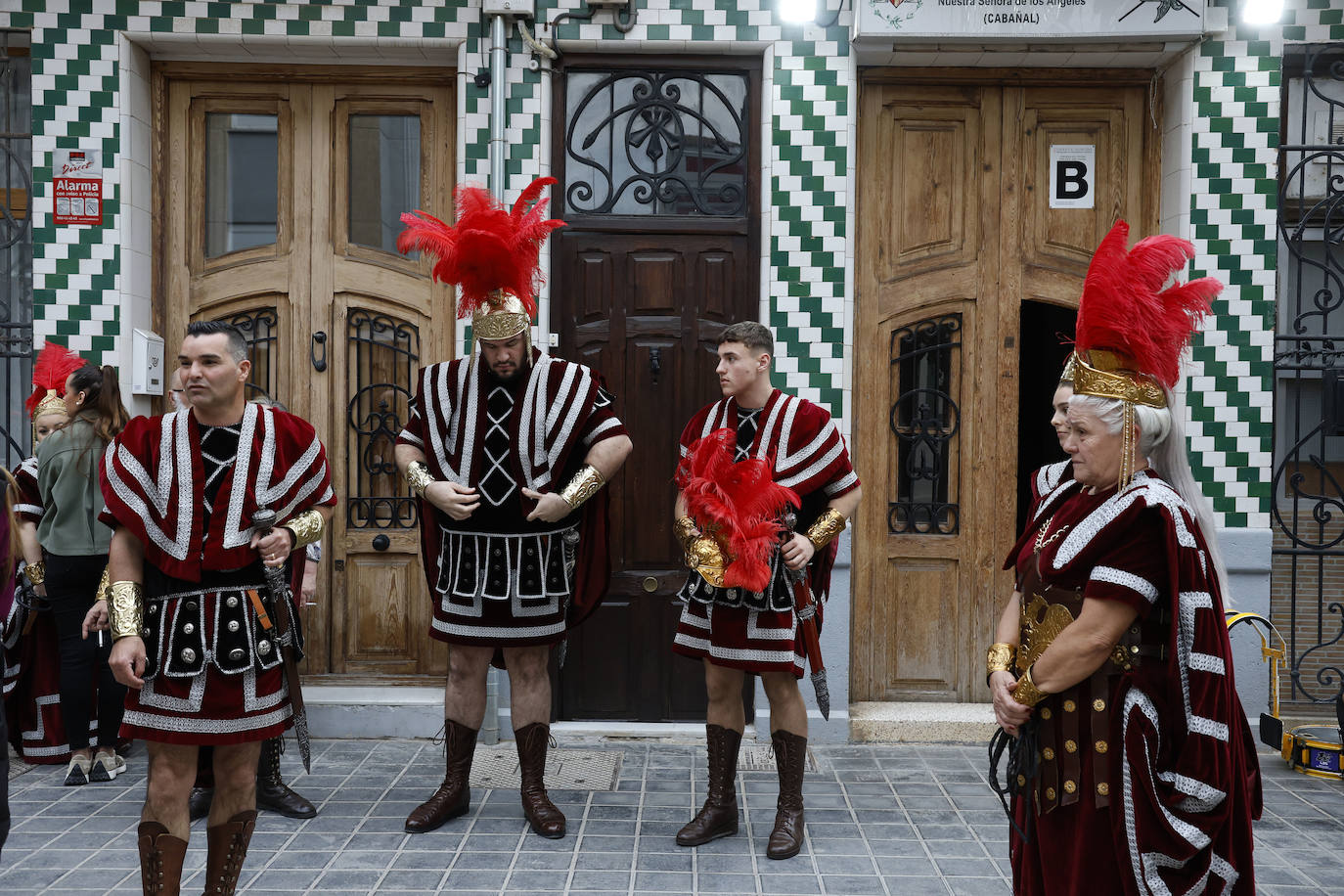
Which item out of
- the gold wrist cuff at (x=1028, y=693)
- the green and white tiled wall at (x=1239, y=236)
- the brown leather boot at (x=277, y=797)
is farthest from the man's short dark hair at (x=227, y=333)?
the green and white tiled wall at (x=1239, y=236)

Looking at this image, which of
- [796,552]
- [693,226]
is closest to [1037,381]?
[693,226]

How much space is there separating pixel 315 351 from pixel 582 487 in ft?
7.35

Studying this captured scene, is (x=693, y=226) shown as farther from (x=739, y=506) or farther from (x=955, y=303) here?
(x=739, y=506)

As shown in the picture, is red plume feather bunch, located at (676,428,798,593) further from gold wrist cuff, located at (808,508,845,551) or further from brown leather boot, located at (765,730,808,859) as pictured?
brown leather boot, located at (765,730,808,859)

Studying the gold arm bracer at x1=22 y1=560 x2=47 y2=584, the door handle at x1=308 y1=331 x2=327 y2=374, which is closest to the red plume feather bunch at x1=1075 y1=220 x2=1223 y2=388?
A: the door handle at x1=308 y1=331 x2=327 y2=374

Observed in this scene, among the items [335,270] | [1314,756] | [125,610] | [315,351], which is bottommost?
[1314,756]

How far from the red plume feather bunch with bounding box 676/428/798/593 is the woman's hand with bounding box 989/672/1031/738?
4.00ft

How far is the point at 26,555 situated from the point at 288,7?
2.91 meters

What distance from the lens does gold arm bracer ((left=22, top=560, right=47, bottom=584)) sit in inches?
195

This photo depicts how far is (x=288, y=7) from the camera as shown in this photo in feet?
17.9

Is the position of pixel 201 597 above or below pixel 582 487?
below

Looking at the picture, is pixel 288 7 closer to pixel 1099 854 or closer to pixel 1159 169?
pixel 1159 169

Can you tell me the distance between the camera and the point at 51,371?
5.15 m

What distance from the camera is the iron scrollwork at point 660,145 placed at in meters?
5.61
